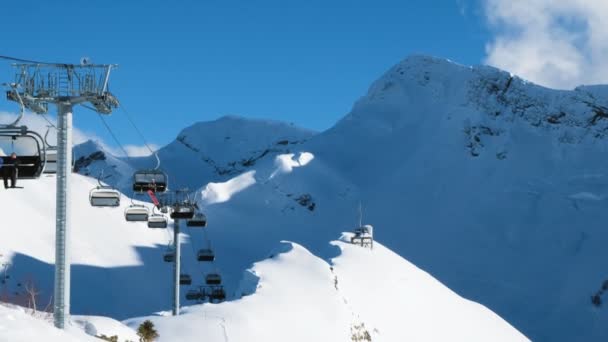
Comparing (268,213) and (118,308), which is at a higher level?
(268,213)

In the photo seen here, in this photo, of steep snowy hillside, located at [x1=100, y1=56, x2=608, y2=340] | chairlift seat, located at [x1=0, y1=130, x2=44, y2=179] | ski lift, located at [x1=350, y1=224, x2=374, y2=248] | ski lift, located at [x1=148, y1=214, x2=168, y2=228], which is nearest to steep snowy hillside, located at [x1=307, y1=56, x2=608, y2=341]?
steep snowy hillside, located at [x1=100, y1=56, x2=608, y2=340]

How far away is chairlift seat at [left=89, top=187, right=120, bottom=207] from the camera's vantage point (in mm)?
24781

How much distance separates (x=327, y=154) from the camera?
111000 millimetres

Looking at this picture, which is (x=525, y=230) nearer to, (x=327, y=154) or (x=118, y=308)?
(x=327, y=154)

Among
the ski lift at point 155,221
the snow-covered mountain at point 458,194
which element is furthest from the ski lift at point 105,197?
the snow-covered mountain at point 458,194

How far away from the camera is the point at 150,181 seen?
2917 centimetres

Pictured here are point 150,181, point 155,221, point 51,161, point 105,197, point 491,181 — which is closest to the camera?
point 51,161

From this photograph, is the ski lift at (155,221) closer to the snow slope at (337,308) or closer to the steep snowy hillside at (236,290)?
the snow slope at (337,308)

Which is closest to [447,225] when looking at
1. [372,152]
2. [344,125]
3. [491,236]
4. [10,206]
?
[491,236]

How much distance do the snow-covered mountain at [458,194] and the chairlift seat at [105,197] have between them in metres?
50.5

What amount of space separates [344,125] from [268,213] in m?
22.4

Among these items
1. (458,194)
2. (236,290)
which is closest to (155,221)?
(236,290)

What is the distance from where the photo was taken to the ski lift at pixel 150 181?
94.9 ft

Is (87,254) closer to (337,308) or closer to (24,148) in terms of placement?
(337,308)
